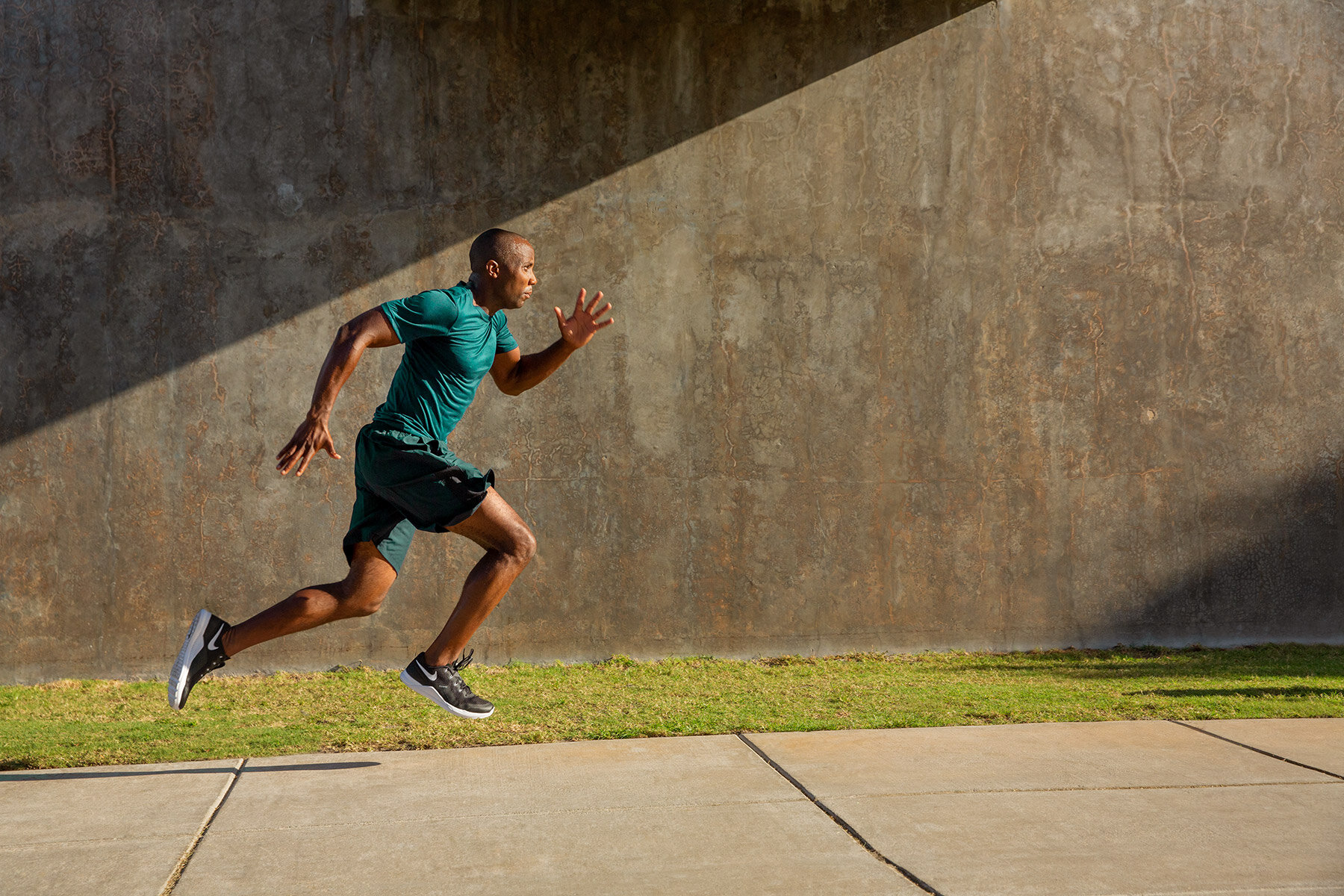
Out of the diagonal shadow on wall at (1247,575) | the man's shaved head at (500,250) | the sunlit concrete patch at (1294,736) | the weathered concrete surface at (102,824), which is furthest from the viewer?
the diagonal shadow on wall at (1247,575)

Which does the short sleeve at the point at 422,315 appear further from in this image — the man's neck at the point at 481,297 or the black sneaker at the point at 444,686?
the black sneaker at the point at 444,686

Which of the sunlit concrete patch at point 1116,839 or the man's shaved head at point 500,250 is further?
the man's shaved head at point 500,250

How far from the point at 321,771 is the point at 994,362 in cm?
482

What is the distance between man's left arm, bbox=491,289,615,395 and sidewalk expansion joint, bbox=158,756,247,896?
1.71 meters

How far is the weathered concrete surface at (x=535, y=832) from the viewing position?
8.26ft

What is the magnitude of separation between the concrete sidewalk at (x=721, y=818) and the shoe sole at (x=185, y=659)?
0.25 meters

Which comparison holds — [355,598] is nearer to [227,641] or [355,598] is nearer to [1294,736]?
[227,641]

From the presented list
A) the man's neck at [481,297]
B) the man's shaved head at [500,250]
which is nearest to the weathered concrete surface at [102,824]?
the man's neck at [481,297]

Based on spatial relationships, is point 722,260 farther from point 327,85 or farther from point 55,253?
point 55,253

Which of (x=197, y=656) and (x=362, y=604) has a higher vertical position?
(x=362, y=604)

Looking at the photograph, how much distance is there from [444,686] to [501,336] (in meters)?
1.35

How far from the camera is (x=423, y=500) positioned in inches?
152

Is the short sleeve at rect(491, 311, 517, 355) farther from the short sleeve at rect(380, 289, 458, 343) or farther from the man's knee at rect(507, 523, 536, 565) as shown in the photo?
the man's knee at rect(507, 523, 536, 565)

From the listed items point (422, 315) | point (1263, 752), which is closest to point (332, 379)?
point (422, 315)
